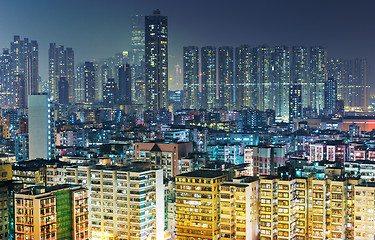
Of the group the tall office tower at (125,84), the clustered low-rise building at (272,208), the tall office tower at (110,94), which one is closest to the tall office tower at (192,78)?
the tall office tower at (125,84)

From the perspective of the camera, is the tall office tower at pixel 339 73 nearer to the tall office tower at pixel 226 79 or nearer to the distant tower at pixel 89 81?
the tall office tower at pixel 226 79

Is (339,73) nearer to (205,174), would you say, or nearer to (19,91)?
(19,91)

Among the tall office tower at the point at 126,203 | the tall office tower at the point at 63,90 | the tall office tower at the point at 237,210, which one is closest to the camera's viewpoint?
the tall office tower at the point at 237,210

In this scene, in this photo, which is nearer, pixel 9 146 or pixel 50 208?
pixel 50 208

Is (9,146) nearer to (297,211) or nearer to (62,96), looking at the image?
(297,211)

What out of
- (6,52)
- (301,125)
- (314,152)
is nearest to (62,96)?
(6,52)

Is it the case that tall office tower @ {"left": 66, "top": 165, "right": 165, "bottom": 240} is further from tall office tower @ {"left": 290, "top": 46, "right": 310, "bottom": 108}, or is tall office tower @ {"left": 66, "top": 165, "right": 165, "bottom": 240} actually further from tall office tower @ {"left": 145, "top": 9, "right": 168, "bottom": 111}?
tall office tower @ {"left": 290, "top": 46, "right": 310, "bottom": 108}

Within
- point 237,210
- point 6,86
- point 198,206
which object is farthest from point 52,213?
point 6,86
